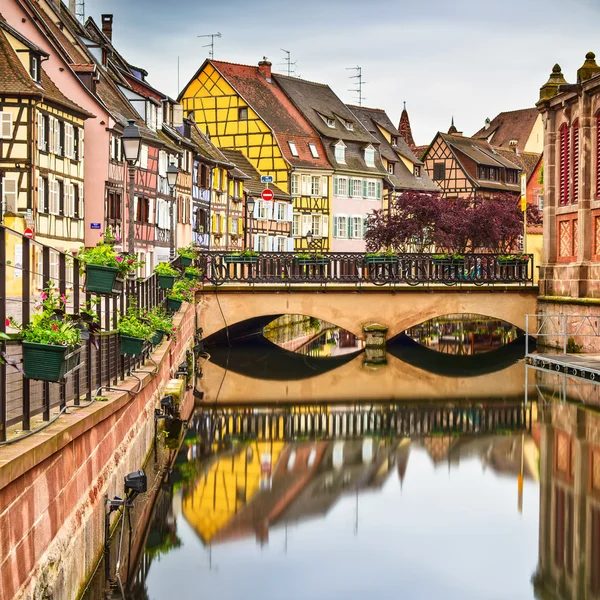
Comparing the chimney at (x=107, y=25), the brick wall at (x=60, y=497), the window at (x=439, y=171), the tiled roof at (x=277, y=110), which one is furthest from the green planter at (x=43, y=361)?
the window at (x=439, y=171)

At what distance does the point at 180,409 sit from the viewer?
23.7 meters

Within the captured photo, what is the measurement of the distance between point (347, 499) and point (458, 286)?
24.8 m

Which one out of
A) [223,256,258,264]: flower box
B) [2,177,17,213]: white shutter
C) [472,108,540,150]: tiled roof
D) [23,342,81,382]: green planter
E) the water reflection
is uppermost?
[472,108,540,150]: tiled roof

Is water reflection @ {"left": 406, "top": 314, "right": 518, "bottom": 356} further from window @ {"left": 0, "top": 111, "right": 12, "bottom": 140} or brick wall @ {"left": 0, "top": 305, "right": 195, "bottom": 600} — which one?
brick wall @ {"left": 0, "top": 305, "right": 195, "bottom": 600}

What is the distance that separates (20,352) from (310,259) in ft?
→ 95.2

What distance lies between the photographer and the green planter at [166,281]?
25312mm

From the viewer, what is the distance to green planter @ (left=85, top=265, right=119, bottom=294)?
13.3 m

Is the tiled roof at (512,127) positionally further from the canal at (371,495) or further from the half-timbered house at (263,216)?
the canal at (371,495)

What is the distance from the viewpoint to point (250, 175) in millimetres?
70750

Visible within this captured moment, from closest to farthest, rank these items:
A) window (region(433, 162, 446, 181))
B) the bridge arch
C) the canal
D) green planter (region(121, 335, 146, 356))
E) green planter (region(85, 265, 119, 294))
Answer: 1. the canal
2. green planter (region(85, 265, 119, 294))
3. green planter (region(121, 335, 146, 356))
4. the bridge arch
5. window (region(433, 162, 446, 181))

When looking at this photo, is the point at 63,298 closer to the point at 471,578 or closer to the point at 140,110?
the point at 471,578

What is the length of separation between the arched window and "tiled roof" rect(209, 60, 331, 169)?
114 feet

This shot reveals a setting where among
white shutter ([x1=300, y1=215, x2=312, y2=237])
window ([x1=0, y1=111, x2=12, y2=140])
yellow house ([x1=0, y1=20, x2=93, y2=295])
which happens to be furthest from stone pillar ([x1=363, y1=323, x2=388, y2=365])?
white shutter ([x1=300, y1=215, x2=312, y2=237])

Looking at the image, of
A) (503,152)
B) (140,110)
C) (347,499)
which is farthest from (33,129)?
(503,152)
